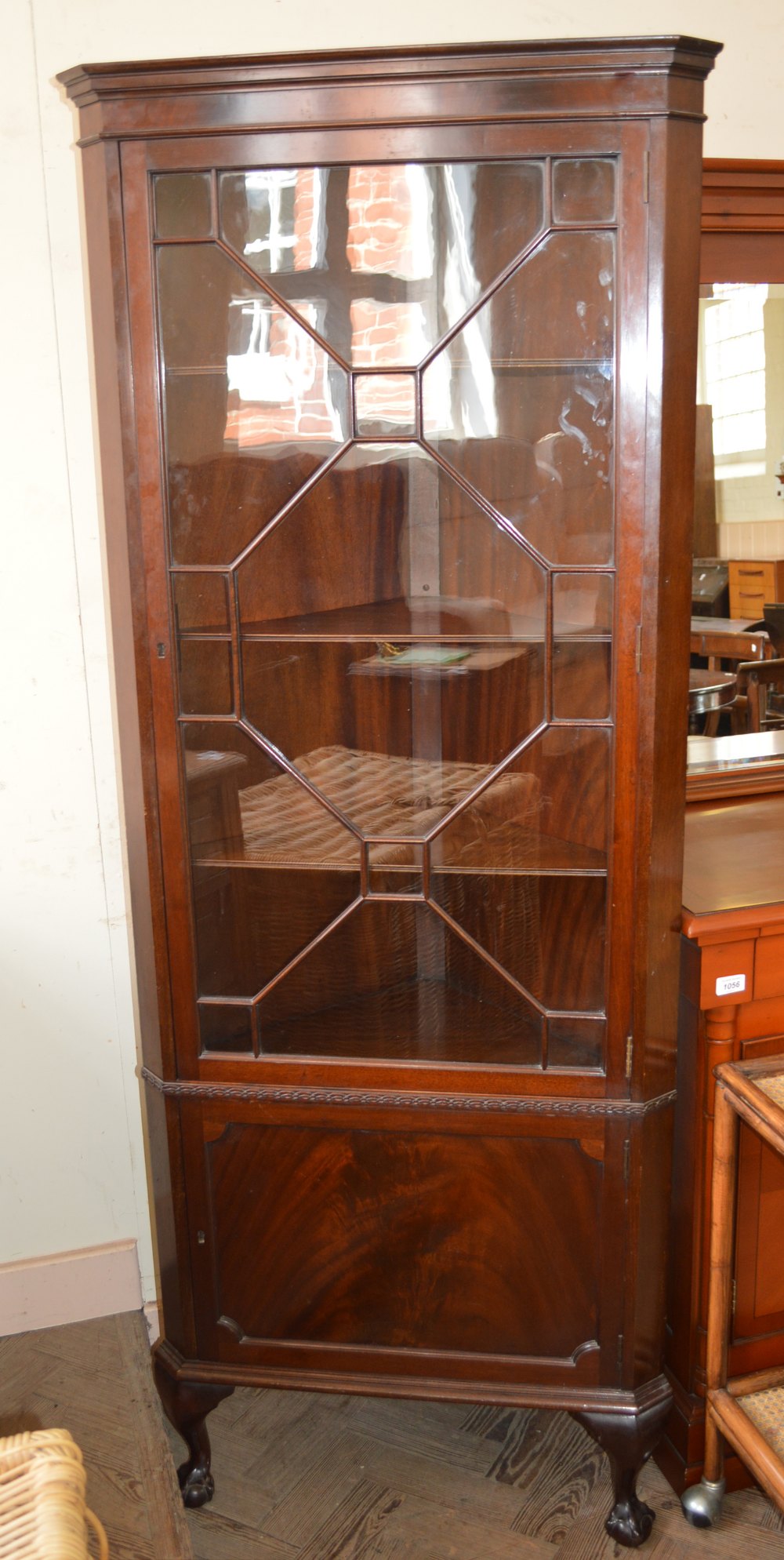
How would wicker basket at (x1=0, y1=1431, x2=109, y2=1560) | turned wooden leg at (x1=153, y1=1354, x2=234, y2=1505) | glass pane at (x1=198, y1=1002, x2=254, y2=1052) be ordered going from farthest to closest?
1. turned wooden leg at (x1=153, y1=1354, x2=234, y2=1505)
2. glass pane at (x1=198, y1=1002, x2=254, y2=1052)
3. wicker basket at (x1=0, y1=1431, x2=109, y2=1560)

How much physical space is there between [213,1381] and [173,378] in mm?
1350

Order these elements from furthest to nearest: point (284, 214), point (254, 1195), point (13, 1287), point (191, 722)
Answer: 1. point (13, 1287)
2. point (254, 1195)
3. point (191, 722)
4. point (284, 214)

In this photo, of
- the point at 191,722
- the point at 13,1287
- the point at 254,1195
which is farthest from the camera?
the point at 13,1287

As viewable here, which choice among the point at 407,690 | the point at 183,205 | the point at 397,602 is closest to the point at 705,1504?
the point at 407,690

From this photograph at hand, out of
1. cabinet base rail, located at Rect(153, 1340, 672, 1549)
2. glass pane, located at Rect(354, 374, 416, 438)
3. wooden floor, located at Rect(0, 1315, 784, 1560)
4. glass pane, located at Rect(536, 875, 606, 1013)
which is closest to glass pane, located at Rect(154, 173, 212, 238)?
glass pane, located at Rect(354, 374, 416, 438)

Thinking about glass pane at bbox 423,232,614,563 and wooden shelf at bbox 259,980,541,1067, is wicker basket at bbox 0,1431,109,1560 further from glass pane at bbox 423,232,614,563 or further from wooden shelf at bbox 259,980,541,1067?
glass pane at bbox 423,232,614,563

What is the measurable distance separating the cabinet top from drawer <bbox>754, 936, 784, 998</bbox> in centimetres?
101

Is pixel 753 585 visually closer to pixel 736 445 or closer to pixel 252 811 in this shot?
pixel 736 445

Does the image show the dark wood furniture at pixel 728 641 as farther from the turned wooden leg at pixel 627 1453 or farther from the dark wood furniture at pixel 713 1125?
the turned wooden leg at pixel 627 1453

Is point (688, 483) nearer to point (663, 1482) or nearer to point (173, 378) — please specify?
point (173, 378)

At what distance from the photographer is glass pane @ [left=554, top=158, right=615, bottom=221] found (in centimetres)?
131

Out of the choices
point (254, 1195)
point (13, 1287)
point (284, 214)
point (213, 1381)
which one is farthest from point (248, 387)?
point (13, 1287)

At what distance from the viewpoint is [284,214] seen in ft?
4.51

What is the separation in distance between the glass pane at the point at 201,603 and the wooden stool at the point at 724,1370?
2.93ft
